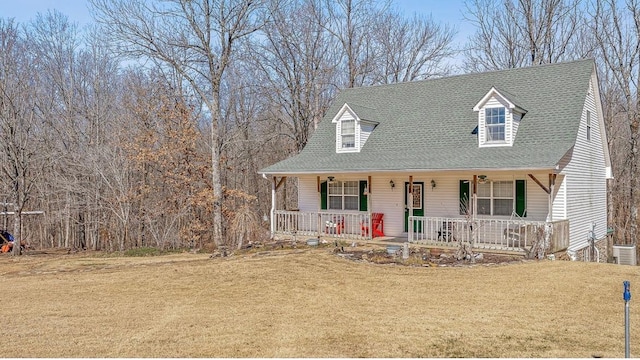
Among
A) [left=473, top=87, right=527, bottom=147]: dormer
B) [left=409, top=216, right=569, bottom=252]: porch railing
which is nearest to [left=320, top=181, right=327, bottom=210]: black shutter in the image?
[left=409, top=216, right=569, bottom=252]: porch railing

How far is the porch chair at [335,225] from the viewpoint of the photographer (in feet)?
56.1

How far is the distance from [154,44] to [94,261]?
9.14 metres

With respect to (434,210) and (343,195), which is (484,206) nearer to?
(434,210)

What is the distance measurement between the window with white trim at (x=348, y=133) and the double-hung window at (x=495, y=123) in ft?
17.0

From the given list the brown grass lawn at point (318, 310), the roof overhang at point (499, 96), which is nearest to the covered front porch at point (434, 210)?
the brown grass lawn at point (318, 310)

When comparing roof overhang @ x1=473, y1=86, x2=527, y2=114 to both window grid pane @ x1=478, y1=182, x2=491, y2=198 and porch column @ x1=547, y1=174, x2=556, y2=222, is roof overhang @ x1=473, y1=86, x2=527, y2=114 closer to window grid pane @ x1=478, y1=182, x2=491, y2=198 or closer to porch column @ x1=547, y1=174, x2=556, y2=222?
window grid pane @ x1=478, y1=182, x2=491, y2=198

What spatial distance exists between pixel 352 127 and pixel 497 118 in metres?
5.57

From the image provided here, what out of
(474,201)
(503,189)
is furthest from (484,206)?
(474,201)

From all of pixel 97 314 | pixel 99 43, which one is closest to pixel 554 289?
pixel 97 314

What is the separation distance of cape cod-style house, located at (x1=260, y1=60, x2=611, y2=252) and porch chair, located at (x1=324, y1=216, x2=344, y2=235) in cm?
4

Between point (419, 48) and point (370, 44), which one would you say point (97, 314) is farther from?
point (419, 48)

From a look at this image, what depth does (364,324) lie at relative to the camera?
734 cm

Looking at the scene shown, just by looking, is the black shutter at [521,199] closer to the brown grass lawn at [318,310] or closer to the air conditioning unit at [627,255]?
the brown grass lawn at [318,310]

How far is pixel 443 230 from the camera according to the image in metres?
15.1
